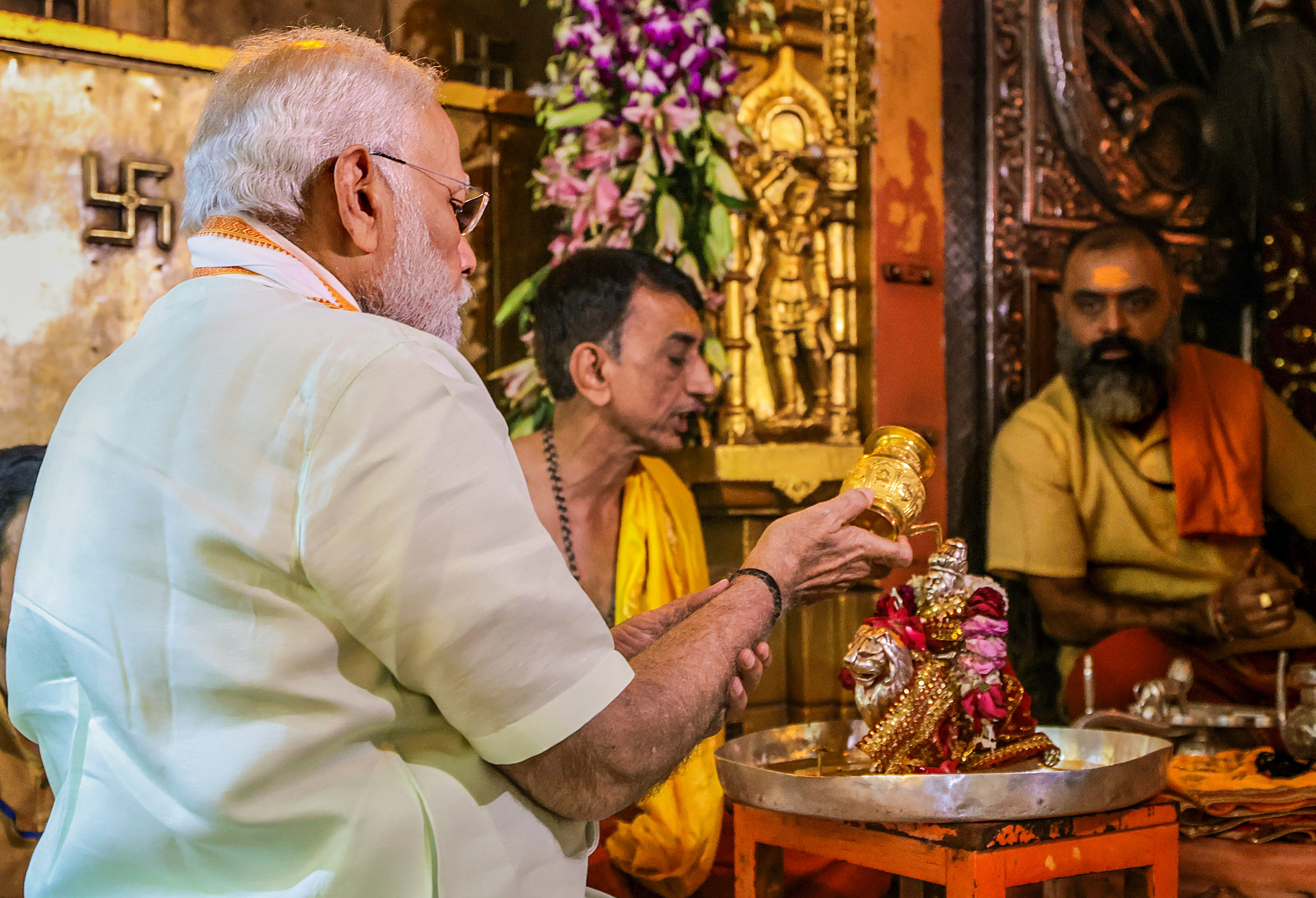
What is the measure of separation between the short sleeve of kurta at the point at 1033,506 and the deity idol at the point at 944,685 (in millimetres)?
1699

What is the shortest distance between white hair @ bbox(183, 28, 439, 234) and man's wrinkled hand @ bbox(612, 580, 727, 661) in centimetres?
81

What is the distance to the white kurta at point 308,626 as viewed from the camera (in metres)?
1.16

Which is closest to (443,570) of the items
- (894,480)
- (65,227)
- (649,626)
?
(649,626)

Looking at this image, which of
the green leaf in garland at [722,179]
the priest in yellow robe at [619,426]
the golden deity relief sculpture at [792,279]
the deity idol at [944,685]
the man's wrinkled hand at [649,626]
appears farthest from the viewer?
the golden deity relief sculpture at [792,279]

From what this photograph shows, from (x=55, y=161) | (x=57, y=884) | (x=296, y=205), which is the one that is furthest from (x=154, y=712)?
(x=55, y=161)

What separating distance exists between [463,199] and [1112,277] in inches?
112

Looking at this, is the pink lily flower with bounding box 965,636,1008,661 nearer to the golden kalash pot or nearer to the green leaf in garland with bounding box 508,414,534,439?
the golden kalash pot

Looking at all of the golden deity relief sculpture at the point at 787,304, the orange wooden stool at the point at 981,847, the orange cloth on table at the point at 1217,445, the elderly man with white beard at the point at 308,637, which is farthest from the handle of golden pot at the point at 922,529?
the orange cloth on table at the point at 1217,445

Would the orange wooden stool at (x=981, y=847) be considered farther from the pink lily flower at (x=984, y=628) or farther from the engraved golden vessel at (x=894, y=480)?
the engraved golden vessel at (x=894, y=480)

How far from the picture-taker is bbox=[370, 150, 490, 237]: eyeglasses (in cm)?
143

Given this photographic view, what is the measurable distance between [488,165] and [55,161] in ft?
4.04

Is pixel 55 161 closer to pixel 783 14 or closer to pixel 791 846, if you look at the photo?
pixel 783 14

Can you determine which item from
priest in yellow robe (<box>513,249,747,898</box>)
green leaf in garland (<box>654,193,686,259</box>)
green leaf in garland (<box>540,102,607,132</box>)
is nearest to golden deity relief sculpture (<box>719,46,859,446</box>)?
green leaf in garland (<box>654,193,686,259</box>)

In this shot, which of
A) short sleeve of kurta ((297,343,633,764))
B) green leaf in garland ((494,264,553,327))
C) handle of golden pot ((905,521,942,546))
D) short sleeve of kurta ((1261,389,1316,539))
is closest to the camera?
short sleeve of kurta ((297,343,633,764))
